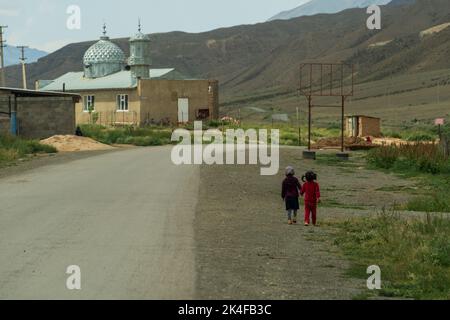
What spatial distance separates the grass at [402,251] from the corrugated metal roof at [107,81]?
5581cm

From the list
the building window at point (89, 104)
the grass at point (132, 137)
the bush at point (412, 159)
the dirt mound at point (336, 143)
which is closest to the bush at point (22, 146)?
the grass at point (132, 137)

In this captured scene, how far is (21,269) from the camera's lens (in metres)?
10.9

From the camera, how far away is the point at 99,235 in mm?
13758

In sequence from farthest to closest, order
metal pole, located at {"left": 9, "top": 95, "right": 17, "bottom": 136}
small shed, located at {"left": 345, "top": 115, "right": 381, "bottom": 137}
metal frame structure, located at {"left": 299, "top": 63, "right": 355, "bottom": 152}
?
small shed, located at {"left": 345, "top": 115, "right": 381, "bottom": 137} → metal pole, located at {"left": 9, "top": 95, "right": 17, "bottom": 136} → metal frame structure, located at {"left": 299, "top": 63, "right": 355, "bottom": 152}

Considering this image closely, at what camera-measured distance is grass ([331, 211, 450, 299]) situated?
10992 mm

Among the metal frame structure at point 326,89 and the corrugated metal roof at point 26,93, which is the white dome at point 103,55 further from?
the corrugated metal roof at point 26,93

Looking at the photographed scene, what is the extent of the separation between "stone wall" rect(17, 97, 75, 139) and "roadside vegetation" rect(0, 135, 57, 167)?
627 cm

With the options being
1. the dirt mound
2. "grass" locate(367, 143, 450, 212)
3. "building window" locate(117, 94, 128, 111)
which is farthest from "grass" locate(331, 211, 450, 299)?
"building window" locate(117, 94, 128, 111)

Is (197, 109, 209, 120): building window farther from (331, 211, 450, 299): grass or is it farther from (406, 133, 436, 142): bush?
(331, 211, 450, 299): grass

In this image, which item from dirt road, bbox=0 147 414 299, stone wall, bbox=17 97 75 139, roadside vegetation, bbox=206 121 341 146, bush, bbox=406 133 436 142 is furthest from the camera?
bush, bbox=406 133 436 142

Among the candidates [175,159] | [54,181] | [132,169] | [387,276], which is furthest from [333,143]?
[387,276]

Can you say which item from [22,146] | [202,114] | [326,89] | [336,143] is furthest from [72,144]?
[326,89]
